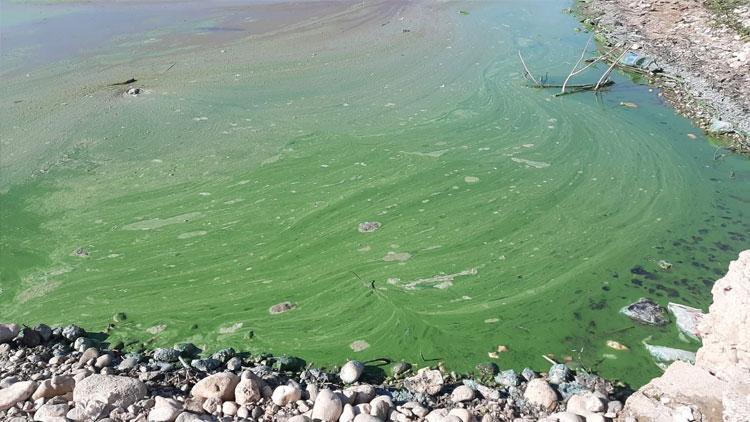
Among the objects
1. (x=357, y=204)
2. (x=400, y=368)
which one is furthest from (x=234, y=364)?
(x=357, y=204)

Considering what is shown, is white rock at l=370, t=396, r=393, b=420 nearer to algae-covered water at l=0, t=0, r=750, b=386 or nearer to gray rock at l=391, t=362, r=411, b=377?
gray rock at l=391, t=362, r=411, b=377

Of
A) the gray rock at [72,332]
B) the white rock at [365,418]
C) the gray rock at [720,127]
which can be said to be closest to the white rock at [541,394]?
the white rock at [365,418]

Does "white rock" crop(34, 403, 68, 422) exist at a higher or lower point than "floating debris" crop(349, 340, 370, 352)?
higher

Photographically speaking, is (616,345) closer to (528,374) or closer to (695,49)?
(528,374)

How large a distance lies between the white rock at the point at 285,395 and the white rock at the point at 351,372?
26 cm

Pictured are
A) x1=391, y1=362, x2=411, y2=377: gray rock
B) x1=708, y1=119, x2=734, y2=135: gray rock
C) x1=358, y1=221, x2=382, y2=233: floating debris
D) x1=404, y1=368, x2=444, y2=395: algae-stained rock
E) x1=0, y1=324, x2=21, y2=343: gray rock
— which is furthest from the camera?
x1=708, y1=119, x2=734, y2=135: gray rock

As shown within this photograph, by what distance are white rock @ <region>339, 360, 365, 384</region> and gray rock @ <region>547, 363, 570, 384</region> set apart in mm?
839

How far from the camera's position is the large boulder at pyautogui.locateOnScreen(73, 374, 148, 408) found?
89.6 inches

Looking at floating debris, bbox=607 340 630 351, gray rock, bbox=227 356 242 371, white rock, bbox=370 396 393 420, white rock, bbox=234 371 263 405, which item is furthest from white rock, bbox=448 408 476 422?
gray rock, bbox=227 356 242 371

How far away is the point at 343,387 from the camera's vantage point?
259cm

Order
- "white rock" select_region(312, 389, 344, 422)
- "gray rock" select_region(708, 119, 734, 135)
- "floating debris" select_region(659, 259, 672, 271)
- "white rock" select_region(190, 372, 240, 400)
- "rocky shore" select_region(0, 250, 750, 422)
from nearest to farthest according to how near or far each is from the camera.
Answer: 1. "rocky shore" select_region(0, 250, 750, 422)
2. "white rock" select_region(312, 389, 344, 422)
3. "white rock" select_region(190, 372, 240, 400)
4. "floating debris" select_region(659, 259, 672, 271)
5. "gray rock" select_region(708, 119, 734, 135)

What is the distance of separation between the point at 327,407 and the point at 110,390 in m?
0.86

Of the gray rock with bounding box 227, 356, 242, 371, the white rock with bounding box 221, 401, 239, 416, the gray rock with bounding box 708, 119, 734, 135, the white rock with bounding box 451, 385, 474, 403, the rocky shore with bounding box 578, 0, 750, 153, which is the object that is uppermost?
the rocky shore with bounding box 578, 0, 750, 153

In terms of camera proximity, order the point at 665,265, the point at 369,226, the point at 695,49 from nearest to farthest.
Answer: the point at 665,265 < the point at 369,226 < the point at 695,49
